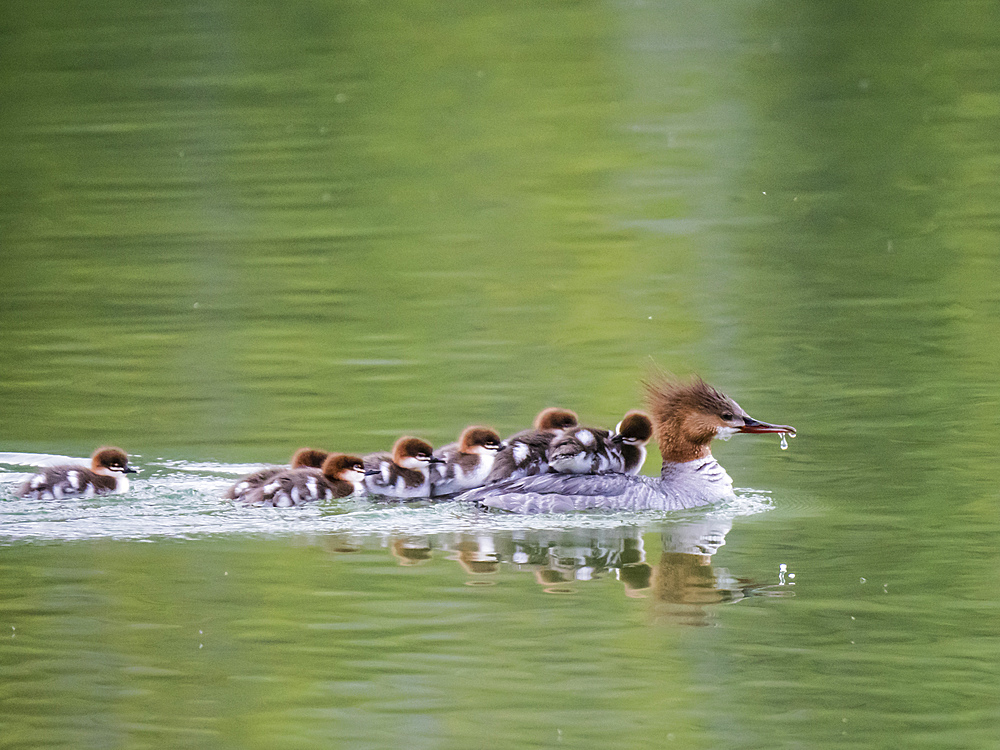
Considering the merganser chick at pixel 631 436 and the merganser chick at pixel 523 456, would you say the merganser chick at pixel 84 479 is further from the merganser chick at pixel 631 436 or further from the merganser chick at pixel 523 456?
the merganser chick at pixel 631 436

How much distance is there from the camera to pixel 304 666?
4750 mm

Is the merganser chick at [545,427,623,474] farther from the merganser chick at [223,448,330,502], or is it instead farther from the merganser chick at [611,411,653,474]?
the merganser chick at [223,448,330,502]

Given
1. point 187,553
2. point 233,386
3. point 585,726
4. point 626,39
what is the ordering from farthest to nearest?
point 626,39
point 233,386
point 187,553
point 585,726

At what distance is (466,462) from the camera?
673 centimetres

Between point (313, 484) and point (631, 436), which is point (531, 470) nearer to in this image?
point (631, 436)

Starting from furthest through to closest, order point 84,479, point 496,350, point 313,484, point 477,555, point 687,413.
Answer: point 496,350 → point 687,413 → point 84,479 → point 313,484 → point 477,555

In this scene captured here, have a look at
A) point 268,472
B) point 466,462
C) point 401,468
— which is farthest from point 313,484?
point 466,462

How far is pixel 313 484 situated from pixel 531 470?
2.78 ft

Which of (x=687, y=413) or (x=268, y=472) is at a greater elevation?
(x=687, y=413)

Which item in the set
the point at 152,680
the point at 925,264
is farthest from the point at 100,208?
the point at 152,680

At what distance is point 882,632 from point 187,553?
232 centimetres

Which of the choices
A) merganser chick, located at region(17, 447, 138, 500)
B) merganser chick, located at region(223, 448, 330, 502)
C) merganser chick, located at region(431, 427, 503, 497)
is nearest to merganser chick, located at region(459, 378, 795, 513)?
merganser chick, located at region(431, 427, 503, 497)

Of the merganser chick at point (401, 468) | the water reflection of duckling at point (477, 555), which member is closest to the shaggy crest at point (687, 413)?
the merganser chick at point (401, 468)

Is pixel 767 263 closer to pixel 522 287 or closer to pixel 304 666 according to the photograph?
pixel 522 287
